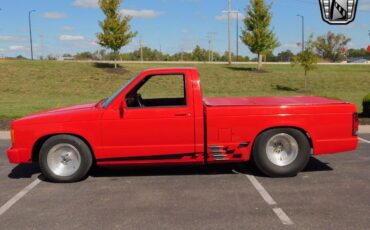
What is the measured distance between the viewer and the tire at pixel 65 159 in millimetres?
6293

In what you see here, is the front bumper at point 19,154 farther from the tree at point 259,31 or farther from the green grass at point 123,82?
the tree at point 259,31

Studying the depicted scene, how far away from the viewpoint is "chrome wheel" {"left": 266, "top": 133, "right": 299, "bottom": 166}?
6.50 metres

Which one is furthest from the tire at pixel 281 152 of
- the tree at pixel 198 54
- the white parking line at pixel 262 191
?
the tree at pixel 198 54

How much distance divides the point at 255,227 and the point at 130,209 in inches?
61.7

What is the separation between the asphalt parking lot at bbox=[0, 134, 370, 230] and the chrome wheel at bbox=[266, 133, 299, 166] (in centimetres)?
32

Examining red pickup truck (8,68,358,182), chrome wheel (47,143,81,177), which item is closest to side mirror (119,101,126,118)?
red pickup truck (8,68,358,182)

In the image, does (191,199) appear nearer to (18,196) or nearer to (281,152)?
(281,152)

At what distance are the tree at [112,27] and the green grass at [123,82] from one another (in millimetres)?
2476

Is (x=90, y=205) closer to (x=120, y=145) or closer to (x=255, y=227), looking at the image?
(x=120, y=145)

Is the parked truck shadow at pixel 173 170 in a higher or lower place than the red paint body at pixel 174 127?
lower

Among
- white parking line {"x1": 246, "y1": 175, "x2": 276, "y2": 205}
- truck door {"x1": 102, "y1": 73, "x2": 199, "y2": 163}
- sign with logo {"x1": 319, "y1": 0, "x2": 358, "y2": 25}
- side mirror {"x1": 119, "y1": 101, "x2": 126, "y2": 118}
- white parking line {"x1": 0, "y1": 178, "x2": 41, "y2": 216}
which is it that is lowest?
white parking line {"x1": 246, "y1": 175, "x2": 276, "y2": 205}

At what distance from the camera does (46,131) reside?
6.25 meters

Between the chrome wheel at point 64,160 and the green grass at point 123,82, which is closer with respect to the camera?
the chrome wheel at point 64,160

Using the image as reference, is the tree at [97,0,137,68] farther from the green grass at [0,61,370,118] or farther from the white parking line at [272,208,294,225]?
the white parking line at [272,208,294,225]
